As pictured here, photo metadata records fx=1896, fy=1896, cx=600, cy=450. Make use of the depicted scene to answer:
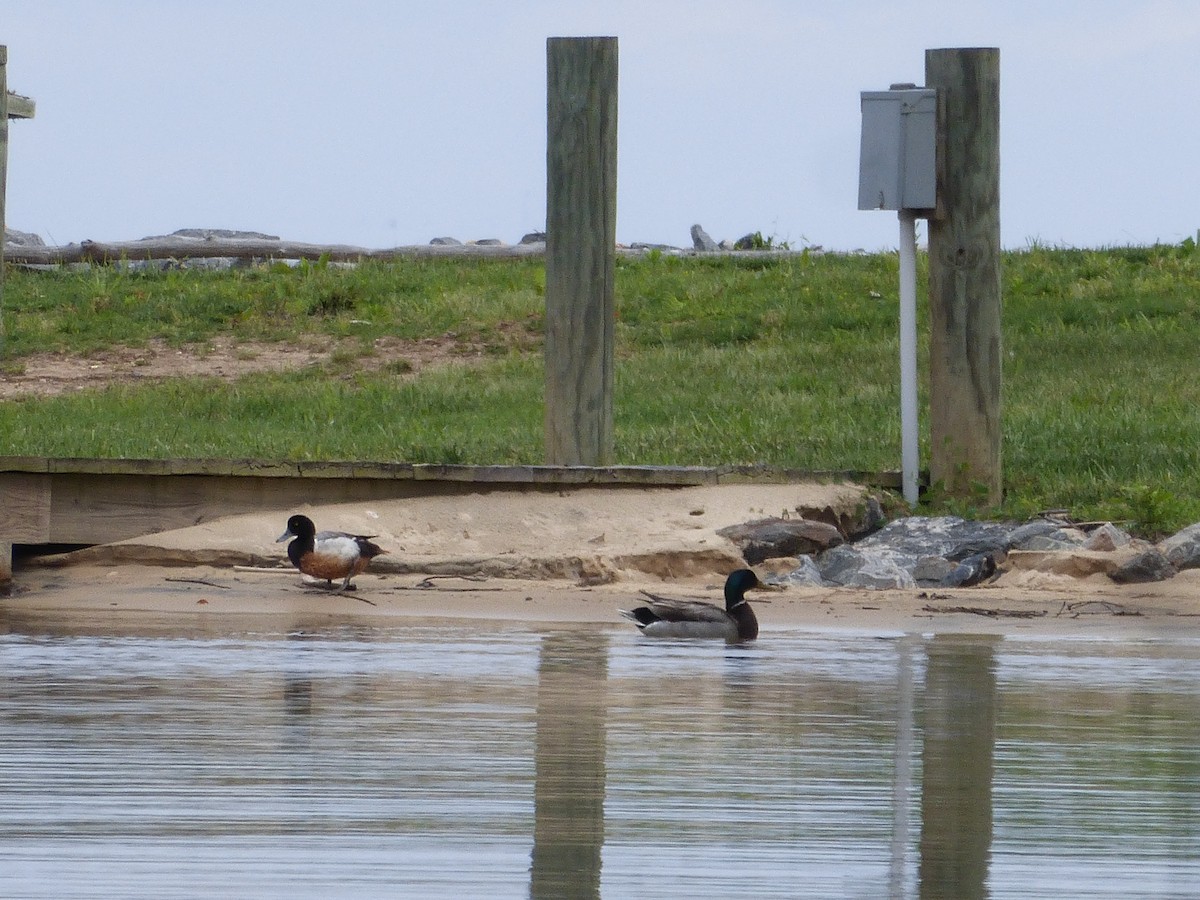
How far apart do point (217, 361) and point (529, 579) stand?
9.30m

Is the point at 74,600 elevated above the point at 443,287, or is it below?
below

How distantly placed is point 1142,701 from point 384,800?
308cm

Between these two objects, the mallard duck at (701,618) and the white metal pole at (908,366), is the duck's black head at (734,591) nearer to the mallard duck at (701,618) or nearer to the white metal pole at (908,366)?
the mallard duck at (701,618)

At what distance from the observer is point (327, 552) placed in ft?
33.0

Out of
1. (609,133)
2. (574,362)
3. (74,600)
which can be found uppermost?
(609,133)

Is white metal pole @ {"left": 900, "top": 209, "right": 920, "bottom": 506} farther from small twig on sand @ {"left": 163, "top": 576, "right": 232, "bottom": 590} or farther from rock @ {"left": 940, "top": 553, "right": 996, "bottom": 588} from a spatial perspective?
small twig on sand @ {"left": 163, "top": 576, "right": 232, "bottom": 590}

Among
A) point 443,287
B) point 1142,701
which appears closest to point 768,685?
point 1142,701

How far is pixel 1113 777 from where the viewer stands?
4953mm

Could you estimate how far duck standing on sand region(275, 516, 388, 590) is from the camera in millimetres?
10086

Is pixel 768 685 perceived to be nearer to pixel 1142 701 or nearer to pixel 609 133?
pixel 1142 701

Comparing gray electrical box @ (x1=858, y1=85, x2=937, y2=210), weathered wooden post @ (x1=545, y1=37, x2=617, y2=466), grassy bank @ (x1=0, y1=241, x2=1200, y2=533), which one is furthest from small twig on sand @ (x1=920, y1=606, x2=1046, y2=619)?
gray electrical box @ (x1=858, y1=85, x2=937, y2=210)

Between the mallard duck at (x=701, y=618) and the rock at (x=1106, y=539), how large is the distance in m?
2.56

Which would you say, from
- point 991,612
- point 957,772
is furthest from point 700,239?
point 957,772

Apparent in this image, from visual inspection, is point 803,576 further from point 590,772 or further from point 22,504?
point 590,772
